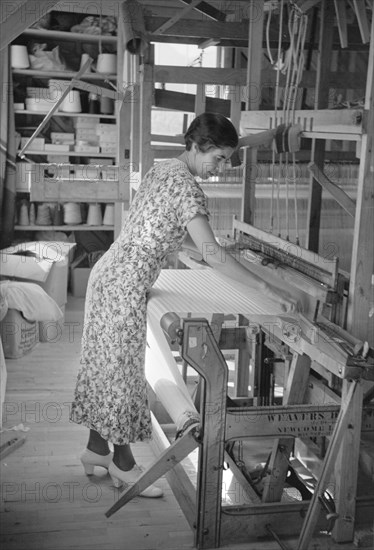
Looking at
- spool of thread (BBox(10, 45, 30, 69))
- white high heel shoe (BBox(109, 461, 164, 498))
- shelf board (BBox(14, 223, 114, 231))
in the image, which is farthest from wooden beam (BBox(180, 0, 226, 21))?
shelf board (BBox(14, 223, 114, 231))

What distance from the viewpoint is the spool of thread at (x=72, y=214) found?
6.55 m

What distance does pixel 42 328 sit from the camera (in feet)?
16.4

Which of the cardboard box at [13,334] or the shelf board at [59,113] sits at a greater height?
the shelf board at [59,113]

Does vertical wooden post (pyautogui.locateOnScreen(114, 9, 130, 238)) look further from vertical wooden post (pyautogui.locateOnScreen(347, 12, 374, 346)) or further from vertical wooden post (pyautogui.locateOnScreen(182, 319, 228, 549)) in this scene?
vertical wooden post (pyautogui.locateOnScreen(347, 12, 374, 346))

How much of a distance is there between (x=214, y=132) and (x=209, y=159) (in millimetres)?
97

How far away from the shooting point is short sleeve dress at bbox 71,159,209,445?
2518 mm

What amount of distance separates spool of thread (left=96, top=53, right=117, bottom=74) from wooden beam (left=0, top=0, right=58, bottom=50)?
4.49 metres

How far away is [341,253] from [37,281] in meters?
2.10

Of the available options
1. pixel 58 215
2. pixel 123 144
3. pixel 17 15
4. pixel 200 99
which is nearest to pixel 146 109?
pixel 200 99

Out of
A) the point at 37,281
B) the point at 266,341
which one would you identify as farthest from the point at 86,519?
the point at 37,281

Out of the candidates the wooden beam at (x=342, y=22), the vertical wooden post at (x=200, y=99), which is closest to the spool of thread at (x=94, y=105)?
the vertical wooden post at (x=200, y=99)

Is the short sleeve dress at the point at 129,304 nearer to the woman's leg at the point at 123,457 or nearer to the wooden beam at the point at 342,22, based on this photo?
the woman's leg at the point at 123,457

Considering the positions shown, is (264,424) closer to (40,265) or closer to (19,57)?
(40,265)

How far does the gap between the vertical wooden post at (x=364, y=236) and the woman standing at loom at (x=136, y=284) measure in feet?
0.70
